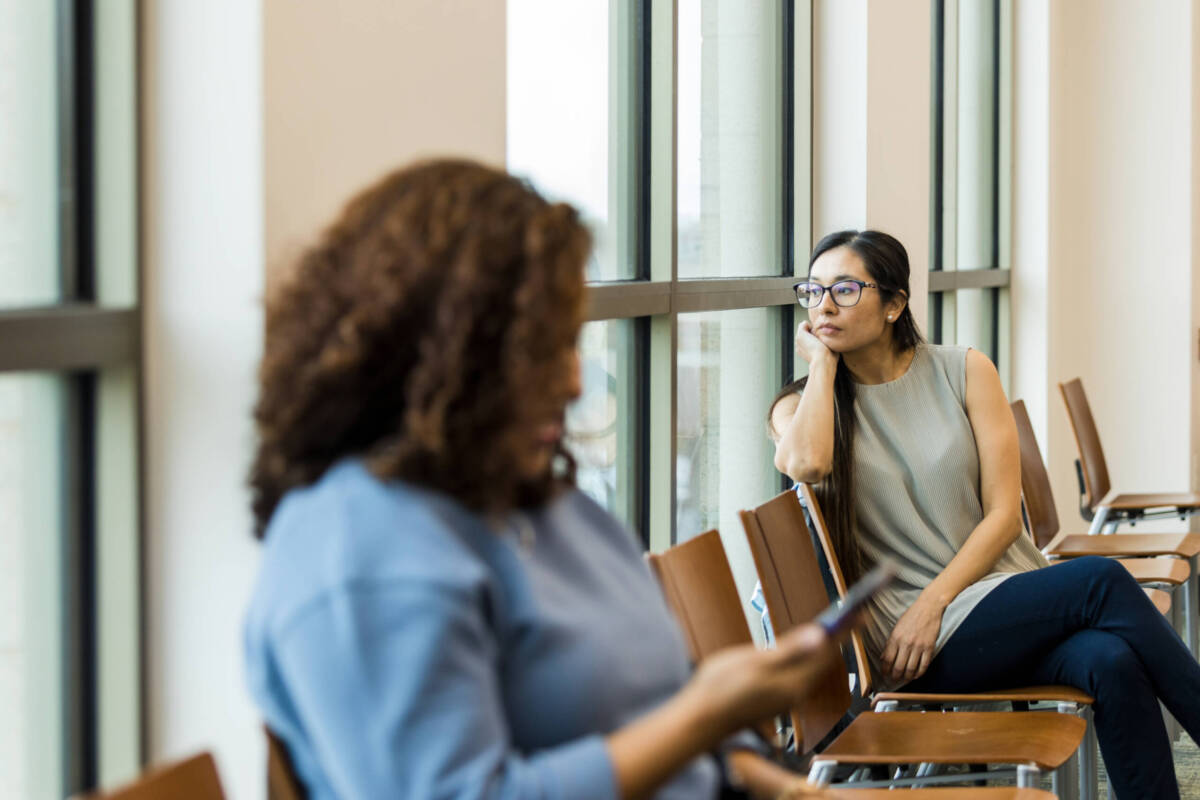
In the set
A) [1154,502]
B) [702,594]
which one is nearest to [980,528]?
[702,594]

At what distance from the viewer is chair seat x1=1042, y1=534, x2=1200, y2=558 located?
14.4 ft

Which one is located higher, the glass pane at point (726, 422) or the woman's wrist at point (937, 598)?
the glass pane at point (726, 422)

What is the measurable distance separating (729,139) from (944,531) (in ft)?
3.87

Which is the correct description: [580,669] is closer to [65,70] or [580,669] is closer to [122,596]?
[122,596]

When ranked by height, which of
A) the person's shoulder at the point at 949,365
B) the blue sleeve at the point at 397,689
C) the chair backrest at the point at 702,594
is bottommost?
the chair backrest at the point at 702,594

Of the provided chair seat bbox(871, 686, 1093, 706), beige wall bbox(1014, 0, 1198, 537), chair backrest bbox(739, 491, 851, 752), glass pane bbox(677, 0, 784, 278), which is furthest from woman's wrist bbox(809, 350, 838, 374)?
beige wall bbox(1014, 0, 1198, 537)

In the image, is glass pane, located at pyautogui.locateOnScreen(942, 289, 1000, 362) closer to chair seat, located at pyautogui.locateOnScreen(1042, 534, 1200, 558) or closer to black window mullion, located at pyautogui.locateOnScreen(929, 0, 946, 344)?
black window mullion, located at pyautogui.locateOnScreen(929, 0, 946, 344)

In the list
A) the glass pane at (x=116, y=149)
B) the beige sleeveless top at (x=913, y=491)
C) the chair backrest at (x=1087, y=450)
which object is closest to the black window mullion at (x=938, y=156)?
the chair backrest at (x=1087, y=450)

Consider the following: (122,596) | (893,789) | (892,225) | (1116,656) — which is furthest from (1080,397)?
(122,596)

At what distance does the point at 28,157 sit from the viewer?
154 centimetres

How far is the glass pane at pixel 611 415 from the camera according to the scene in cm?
271

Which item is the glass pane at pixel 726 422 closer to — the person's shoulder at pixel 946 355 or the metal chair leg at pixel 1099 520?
the person's shoulder at pixel 946 355

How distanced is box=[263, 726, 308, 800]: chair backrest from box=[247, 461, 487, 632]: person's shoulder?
12 centimetres

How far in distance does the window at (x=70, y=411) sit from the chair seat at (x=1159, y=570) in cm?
297
